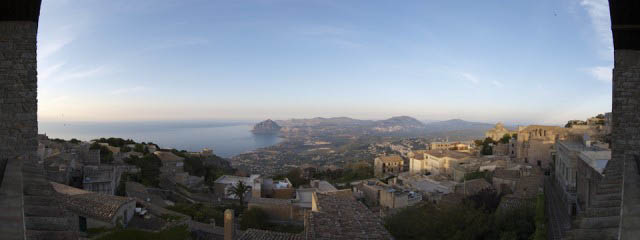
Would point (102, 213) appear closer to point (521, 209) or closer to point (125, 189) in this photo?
point (125, 189)

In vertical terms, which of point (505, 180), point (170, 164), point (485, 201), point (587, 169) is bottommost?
point (170, 164)

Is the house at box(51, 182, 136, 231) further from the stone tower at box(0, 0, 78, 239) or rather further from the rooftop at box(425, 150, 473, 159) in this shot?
the rooftop at box(425, 150, 473, 159)

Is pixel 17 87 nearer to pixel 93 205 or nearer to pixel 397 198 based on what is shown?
pixel 93 205

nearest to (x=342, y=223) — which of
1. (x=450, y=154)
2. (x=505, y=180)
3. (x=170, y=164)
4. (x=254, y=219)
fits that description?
(x=254, y=219)

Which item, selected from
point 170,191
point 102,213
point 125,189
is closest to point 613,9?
point 102,213

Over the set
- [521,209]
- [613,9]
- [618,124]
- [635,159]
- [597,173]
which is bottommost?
[521,209]
